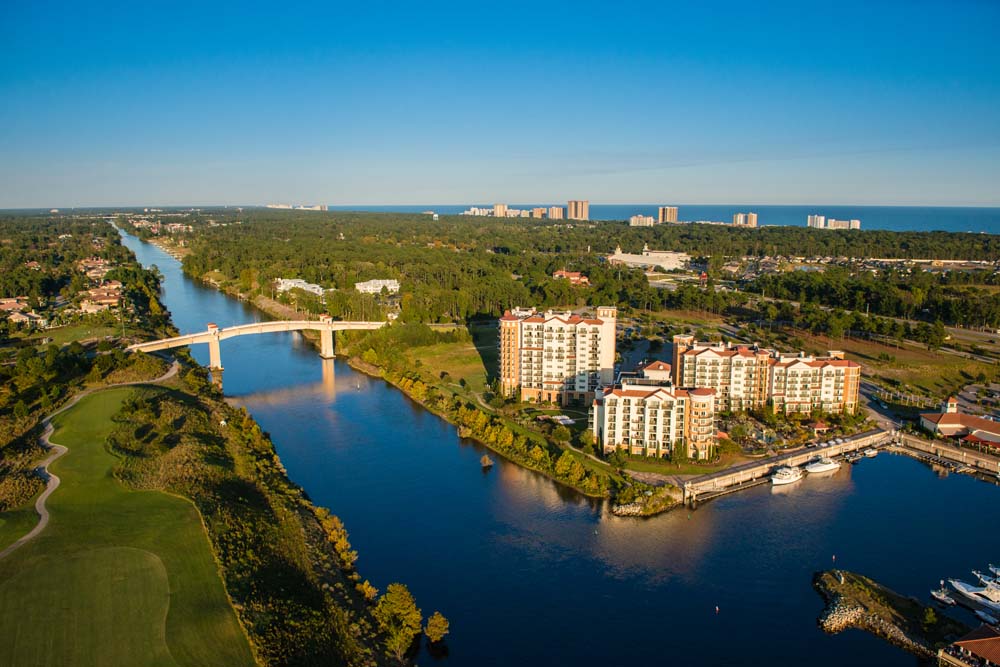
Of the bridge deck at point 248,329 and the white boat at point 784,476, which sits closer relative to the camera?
the white boat at point 784,476

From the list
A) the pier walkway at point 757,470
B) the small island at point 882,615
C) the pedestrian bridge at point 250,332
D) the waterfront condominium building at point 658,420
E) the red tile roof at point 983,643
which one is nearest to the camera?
the red tile roof at point 983,643

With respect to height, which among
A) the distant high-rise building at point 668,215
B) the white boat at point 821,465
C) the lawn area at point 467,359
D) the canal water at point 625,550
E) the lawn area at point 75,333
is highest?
the distant high-rise building at point 668,215

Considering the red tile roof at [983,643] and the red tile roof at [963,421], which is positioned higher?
the red tile roof at [963,421]

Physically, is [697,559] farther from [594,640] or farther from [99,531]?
[99,531]

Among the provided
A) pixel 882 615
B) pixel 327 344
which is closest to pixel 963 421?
pixel 882 615

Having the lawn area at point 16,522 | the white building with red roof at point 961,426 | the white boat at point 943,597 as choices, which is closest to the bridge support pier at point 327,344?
the lawn area at point 16,522

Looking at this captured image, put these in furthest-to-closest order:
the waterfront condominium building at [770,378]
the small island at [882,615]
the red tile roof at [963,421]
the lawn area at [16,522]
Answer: the waterfront condominium building at [770,378] → the red tile roof at [963,421] → the lawn area at [16,522] → the small island at [882,615]

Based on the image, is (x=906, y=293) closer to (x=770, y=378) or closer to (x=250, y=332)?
(x=770, y=378)

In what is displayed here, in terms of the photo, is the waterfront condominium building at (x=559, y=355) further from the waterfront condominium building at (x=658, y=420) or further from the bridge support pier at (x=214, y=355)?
the bridge support pier at (x=214, y=355)

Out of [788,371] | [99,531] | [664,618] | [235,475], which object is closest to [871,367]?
[788,371]
